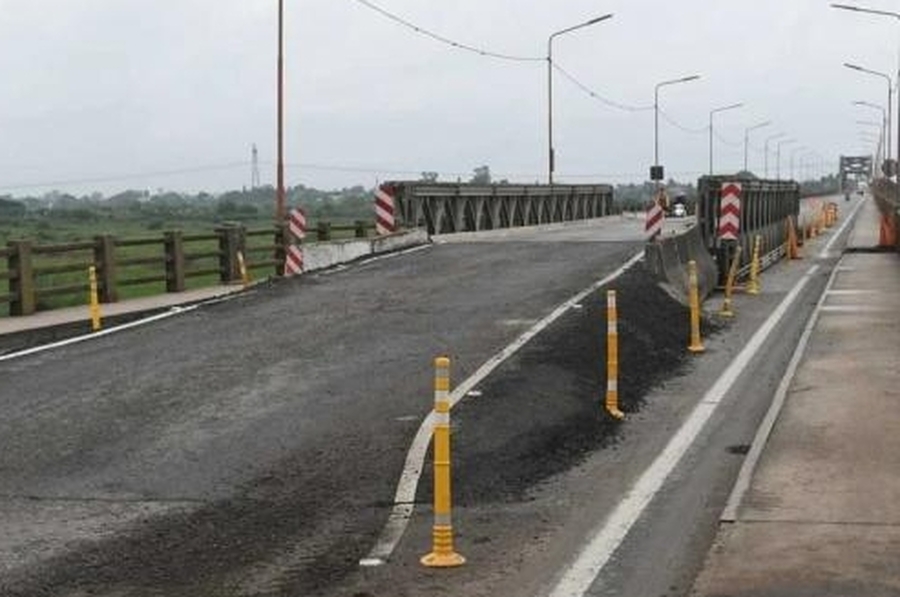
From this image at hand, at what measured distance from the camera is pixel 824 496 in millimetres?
7680

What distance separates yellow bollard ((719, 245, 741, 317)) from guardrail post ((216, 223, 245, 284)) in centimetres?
821

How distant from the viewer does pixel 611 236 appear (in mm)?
31625

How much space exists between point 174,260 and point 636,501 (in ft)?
44.0

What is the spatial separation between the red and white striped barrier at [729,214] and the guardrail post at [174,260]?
10141 millimetres

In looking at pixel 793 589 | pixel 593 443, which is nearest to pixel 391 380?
pixel 593 443

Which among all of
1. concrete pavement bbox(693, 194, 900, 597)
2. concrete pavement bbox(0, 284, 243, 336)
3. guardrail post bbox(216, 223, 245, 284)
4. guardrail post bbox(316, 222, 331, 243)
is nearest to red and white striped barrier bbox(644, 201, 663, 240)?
guardrail post bbox(316, 222, 331, 243)

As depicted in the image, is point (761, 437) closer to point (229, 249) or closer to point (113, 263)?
point (113, 263)

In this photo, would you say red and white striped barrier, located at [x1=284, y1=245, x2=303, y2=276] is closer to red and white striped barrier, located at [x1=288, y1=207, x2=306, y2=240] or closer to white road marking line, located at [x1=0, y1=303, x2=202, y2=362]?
red and white striped barrier, located at [x1=288, y1=207, x2=306, y2=240]

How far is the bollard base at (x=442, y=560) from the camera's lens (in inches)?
249

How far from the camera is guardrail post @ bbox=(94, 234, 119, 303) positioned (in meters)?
18.3

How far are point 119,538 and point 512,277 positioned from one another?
44.5 ft

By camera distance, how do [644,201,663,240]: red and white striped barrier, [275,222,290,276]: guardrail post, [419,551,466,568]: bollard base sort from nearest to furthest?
[419,551,466,568]: bollard base, [644,201,663,240]: red and white striped barrier, [275,222,290,276]: guardrail post

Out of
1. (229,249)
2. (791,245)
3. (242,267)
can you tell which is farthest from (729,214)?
(791,245)

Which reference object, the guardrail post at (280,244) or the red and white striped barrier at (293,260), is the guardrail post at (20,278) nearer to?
the red and white striped barrier at (293,260)
